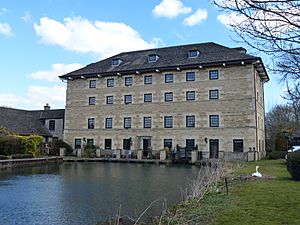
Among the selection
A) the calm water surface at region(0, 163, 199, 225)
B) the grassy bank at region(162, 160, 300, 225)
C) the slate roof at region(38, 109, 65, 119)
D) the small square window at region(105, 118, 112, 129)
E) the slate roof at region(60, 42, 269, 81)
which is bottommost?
the calm water surface at region(0, 163, 199, 225)

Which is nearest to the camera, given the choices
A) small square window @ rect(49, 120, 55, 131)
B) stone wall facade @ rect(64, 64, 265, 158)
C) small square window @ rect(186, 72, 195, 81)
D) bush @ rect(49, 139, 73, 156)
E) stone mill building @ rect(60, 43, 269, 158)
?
stone wall facade @ rect(64, 64, 265, 158)

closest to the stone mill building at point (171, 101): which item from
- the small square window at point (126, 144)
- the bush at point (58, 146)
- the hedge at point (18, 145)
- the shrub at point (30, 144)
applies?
the small square window at point (126, 144)

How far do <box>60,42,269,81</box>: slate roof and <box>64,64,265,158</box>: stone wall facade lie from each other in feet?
2.44

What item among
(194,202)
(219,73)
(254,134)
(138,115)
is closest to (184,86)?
(219,73)

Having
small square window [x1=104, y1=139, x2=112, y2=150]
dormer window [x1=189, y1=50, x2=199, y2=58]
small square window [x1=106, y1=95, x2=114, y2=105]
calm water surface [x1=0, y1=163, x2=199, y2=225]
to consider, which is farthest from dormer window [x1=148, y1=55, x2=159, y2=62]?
calm water surface [x1=0, y1=163, x2=199, y2=225]

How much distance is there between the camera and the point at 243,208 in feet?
23.6

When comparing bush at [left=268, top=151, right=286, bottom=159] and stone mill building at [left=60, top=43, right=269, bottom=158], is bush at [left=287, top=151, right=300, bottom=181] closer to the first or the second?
stone mill building at [left=60, top=43, right=269, bottom=158]

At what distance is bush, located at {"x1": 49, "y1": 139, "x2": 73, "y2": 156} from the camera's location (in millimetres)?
33259

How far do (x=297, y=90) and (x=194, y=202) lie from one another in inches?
137

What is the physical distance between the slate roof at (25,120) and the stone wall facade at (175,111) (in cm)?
354

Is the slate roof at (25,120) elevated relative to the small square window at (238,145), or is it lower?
elevated

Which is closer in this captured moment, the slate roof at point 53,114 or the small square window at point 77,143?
the small square window at point 77,143

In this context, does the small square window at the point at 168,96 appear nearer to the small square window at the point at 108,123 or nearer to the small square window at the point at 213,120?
the small square window at the point at 213,120

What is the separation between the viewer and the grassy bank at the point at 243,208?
20.2 feet
